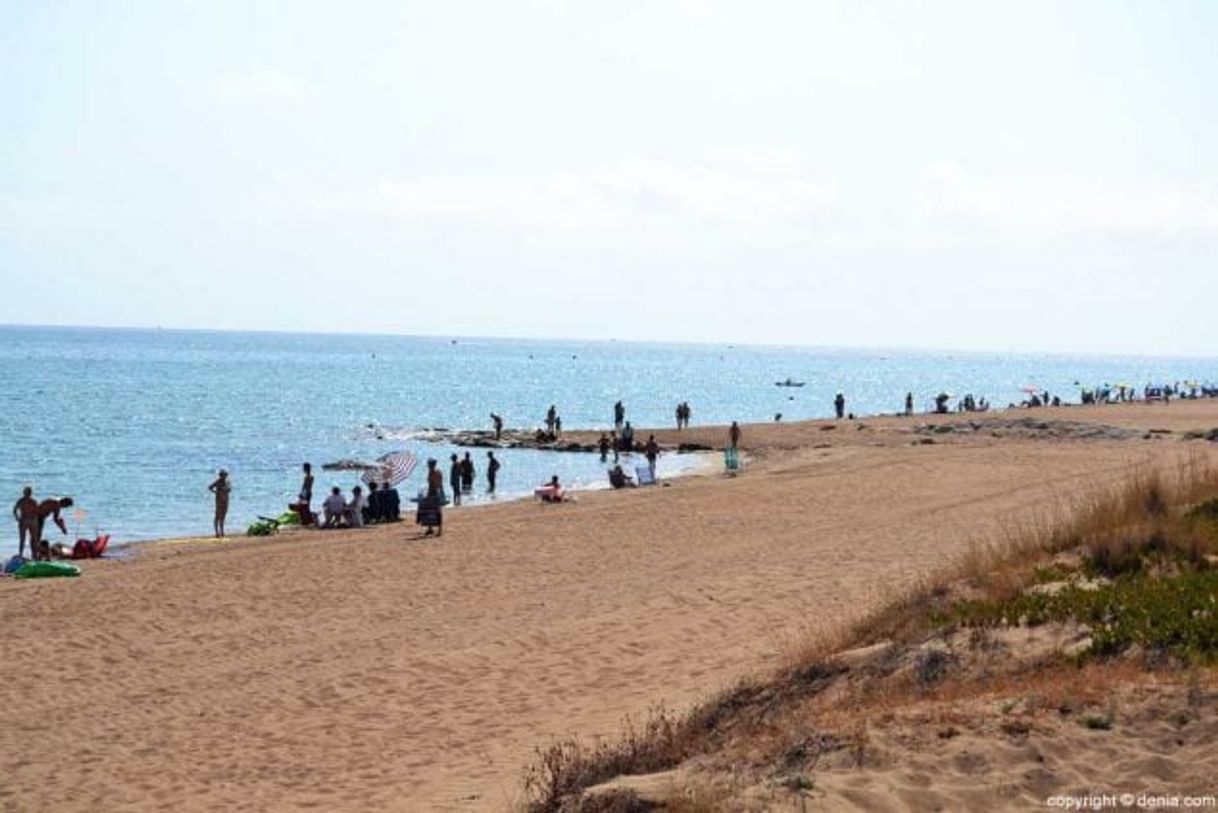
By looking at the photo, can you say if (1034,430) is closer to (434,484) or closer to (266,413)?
(434,484)

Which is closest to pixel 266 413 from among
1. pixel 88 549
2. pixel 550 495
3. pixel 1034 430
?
pixel 1034 430

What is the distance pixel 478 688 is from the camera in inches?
543

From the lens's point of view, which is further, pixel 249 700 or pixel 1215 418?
pixel 1215 418

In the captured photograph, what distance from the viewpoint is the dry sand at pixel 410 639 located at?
11.3m

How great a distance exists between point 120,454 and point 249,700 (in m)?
44.3

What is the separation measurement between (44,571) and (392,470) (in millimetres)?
11776

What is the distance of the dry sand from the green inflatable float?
555 mm

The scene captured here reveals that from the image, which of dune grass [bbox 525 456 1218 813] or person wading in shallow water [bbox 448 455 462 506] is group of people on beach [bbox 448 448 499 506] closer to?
person wading in shallow water [bbox 448 455 462 506]

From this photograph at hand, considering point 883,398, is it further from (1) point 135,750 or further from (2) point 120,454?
(1) point 135,750

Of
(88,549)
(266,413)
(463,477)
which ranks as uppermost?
(463,477)

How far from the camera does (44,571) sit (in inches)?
881

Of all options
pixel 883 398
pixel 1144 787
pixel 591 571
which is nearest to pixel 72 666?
pixel 591 571

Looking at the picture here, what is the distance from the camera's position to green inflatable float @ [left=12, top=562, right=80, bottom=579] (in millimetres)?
22281

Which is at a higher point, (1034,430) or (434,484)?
(1034,430)
